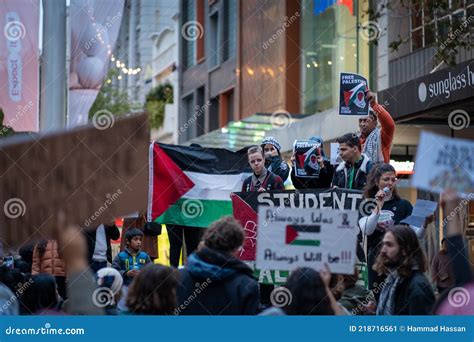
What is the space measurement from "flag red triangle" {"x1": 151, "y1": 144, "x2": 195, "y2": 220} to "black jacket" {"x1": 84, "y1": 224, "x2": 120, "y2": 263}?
39 centimetres

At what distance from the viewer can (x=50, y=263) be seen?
8.33 metres

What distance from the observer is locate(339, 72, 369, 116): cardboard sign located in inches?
352

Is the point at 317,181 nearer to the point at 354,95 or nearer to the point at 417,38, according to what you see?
the point at 354,95

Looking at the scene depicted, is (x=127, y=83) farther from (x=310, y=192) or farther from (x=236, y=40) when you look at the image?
(x=310, y=192)

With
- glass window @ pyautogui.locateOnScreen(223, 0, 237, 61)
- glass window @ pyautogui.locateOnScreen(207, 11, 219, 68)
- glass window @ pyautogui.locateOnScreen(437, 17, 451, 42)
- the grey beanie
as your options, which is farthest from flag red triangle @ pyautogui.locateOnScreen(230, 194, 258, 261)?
glass window @ pyautogui.locateOnScreen(207, 11, 219, 68)

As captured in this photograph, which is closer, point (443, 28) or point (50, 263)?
point (50, 263)

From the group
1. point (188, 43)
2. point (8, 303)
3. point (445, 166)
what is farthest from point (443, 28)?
point (188, 43)

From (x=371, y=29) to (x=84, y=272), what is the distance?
10.5 metres

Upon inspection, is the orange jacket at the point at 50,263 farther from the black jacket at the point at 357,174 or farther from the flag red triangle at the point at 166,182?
the black jacket at the point at 357,174

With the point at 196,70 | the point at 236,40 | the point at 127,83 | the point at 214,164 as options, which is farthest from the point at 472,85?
the point at 127,83

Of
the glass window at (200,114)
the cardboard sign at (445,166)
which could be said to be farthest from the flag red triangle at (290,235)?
the glass window at (200,114)

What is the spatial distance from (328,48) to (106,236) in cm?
1063

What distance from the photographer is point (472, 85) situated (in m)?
13.1

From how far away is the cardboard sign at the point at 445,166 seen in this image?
791cm
